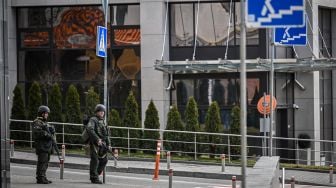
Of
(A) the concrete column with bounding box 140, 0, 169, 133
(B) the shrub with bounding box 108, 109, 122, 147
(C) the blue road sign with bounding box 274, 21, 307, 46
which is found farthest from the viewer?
(A) the concrete column with bounding box 140, 0, 169, 133

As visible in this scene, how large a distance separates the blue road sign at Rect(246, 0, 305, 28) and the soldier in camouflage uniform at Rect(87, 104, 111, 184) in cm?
946

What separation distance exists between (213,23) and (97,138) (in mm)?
15611

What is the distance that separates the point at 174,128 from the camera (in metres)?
29.9

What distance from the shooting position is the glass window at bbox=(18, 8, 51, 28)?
33.4 metres

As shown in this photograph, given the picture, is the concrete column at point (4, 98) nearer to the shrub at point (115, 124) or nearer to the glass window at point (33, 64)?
the shrub at point (115, 124)

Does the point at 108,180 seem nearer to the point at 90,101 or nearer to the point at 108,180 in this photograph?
the point at 108,180

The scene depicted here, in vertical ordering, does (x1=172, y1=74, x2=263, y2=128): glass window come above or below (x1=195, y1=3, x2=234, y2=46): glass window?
below

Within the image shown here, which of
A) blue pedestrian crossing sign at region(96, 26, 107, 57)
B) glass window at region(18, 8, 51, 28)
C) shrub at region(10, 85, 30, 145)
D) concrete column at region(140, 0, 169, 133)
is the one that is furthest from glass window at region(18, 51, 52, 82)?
blue pedestrian crossing sign at region(96, 26, 107, 57)

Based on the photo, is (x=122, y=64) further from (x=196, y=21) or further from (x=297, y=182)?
(x=297, y=182)

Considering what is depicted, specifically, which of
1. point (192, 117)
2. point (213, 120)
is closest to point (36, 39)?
point (192, 117)

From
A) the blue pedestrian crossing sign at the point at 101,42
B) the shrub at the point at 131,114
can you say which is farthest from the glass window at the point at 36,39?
the blue pedestrian crossing sign at the point at 101,42

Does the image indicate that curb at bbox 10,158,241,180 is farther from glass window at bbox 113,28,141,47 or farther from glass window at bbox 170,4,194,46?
glass window at bbox 170,4,194,46

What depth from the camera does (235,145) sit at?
28609 mm

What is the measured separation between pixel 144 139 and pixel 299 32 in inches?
399
